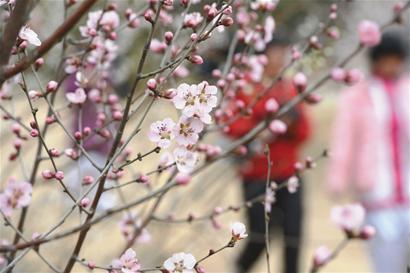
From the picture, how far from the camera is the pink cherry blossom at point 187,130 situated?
134 cm

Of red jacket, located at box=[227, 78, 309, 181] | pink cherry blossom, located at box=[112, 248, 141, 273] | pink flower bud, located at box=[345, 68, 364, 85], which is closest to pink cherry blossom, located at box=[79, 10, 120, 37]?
pink cherry blossom, located at box=[112, 248, 141, 273]

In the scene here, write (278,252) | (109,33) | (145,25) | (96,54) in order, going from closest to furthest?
1. (109,33)
2. (96,54)
3. (145,25)
4. (278,252)

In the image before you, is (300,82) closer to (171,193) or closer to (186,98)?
(186,98)

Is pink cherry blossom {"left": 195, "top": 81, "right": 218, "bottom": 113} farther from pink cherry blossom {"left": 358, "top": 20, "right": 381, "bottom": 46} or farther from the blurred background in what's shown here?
pink cherry blossom {"left": 358, "top": 20, "right": 381, "bottom": 46}

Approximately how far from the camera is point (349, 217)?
154 cm

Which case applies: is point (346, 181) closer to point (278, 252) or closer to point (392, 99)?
point (392, 99)

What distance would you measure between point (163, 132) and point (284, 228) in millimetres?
2978

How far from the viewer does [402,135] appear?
389cm

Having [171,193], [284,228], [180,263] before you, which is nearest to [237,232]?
[180,263]

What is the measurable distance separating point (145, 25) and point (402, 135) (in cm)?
142

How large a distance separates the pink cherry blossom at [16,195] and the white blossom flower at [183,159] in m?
0.37

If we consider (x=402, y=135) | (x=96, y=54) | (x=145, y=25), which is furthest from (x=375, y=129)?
(x=96, y=54)

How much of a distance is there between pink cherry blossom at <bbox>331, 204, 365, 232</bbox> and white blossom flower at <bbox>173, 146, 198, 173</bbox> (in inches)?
12.8

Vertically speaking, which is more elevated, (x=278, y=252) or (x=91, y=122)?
(x=278, y=252)
